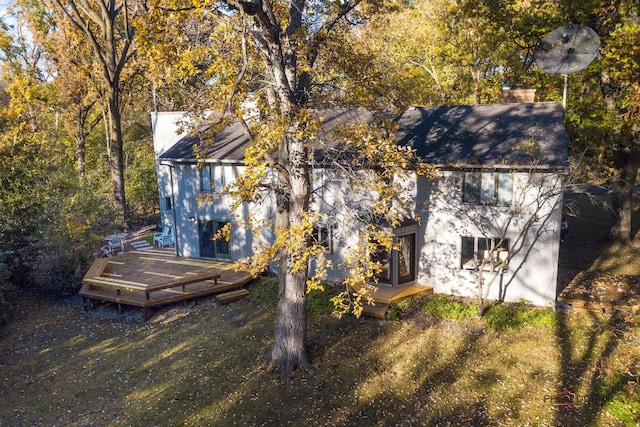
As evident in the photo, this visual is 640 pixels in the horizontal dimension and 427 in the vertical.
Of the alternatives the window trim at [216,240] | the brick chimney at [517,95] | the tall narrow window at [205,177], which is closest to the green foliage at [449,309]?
the brick chimney at [517,95]

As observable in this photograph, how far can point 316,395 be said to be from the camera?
10305 millimetres

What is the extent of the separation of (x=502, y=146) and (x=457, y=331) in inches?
241

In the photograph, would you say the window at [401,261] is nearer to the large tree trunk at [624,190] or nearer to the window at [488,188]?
the window at [488,188]

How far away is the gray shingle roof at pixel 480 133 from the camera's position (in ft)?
44.4

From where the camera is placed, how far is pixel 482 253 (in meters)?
14.7

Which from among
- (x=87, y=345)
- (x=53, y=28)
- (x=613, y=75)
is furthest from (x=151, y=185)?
(x=613, y=75)

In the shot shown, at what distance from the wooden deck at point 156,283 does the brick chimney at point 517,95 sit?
40.7 feet

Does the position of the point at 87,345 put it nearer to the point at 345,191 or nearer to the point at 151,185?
the point at 345,191

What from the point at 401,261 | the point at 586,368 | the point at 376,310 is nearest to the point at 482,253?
the point at 401,261

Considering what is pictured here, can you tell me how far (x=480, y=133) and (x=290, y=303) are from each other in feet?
30.1

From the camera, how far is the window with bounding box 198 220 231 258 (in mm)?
18984

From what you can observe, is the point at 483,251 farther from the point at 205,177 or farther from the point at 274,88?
the point at 205,177

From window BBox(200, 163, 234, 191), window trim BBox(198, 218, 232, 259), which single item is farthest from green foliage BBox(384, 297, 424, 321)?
window BBox(200, 163, 234, 191)

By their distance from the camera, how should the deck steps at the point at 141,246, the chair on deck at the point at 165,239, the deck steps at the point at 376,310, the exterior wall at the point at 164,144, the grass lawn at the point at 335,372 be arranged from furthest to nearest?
the exterior wall at the point at 164,144 < the chair on deck at the point at 165,239 < the deck steps at the point at 141,246 < the deck steps at the point at 376,310 < the grass lawn at the point at 335,372
